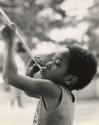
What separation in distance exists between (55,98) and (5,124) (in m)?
0.50

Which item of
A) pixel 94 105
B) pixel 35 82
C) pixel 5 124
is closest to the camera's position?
pixel 35 82

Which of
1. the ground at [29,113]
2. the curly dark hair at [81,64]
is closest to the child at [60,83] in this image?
the curly dark hair at [81,64]

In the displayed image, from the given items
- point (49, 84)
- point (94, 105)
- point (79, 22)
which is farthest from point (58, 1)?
point (49, 84)

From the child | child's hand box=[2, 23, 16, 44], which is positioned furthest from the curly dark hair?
child's hand box=[2, 23, 16, 44]

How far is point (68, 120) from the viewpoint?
756 mm

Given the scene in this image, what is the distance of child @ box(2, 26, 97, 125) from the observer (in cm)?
71

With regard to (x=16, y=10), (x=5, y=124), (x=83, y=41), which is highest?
(x=16, y=10)

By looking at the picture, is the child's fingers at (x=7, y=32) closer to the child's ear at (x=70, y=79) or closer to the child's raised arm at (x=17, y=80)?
the child's raised arm at (x=17, y=80)

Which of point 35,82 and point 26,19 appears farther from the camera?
point 26,19

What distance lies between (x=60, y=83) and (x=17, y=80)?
0.39 ft

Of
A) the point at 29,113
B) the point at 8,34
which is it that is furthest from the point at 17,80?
the point at 29,113

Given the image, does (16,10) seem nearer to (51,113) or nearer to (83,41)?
(83,41)

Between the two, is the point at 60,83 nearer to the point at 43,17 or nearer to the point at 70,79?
the point at 70,79

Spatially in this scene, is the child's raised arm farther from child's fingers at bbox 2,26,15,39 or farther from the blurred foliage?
the blurred foliage
